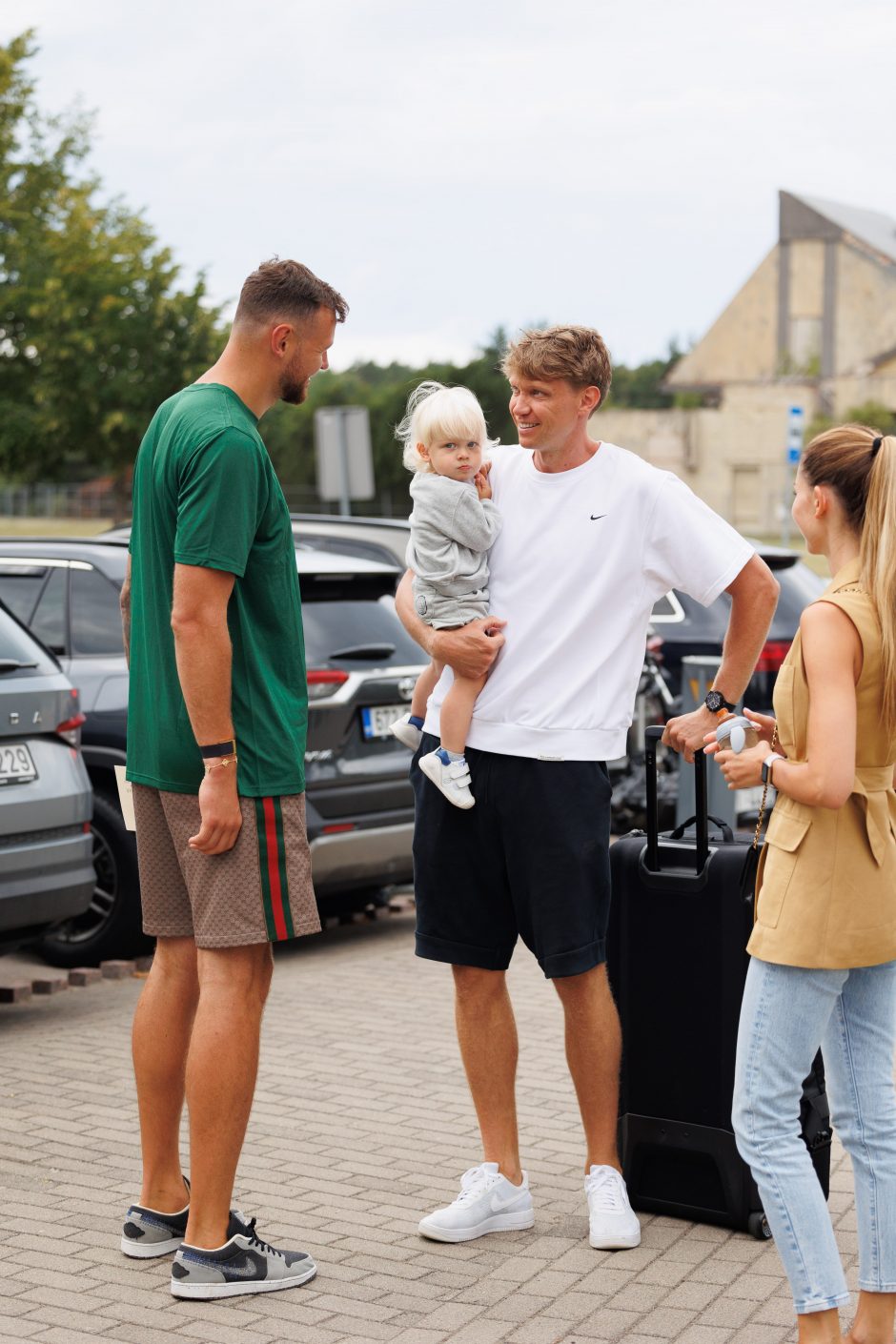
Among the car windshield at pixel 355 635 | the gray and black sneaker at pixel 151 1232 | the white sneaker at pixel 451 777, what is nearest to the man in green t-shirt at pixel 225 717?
the gray and black sneaker at pixel 151 1232

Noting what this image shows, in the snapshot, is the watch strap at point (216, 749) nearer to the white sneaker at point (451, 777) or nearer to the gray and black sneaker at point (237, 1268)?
the white sneaker at point (451, 777)

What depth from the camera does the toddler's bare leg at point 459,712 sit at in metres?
4.20

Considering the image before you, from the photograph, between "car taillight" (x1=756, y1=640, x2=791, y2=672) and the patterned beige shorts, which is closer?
the patterned beige shorts

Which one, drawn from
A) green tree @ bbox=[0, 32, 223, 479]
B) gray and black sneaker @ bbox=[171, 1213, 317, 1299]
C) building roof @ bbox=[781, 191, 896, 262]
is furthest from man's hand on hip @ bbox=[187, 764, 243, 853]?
building roof @ bbox=[781, 191, 896, 262]

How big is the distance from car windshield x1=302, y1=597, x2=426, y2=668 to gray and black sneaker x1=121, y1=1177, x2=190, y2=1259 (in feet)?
11.7

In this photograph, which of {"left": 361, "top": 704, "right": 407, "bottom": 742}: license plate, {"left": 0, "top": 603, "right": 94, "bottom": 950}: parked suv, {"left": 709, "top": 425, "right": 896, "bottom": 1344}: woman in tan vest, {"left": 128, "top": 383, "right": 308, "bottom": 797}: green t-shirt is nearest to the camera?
{"left": 709, "top": 425, "right": 896, "bottom": 1344}: woman in tan vest

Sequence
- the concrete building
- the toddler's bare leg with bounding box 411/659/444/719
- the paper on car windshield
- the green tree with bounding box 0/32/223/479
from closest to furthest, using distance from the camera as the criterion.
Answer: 1. the paper on car windshield
2. the toddler's bare leg with bounding box 411/659/444/719
3. the green tree with bounding box 0/32/223/479
4. the concrete building

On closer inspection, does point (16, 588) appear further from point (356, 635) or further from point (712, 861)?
point (712, 861)

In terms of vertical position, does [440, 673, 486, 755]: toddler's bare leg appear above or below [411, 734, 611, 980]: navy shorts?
above

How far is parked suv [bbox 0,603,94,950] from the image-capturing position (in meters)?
6.18

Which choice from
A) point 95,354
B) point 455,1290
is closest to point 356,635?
point 455,1290

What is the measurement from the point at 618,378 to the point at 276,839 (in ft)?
335

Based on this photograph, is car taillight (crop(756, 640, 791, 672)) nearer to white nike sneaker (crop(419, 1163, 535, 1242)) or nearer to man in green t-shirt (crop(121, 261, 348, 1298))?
white nike sneaker (crop(419, 1163, 535, 1242))

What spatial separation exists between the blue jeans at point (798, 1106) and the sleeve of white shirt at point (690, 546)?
3.60 ft
